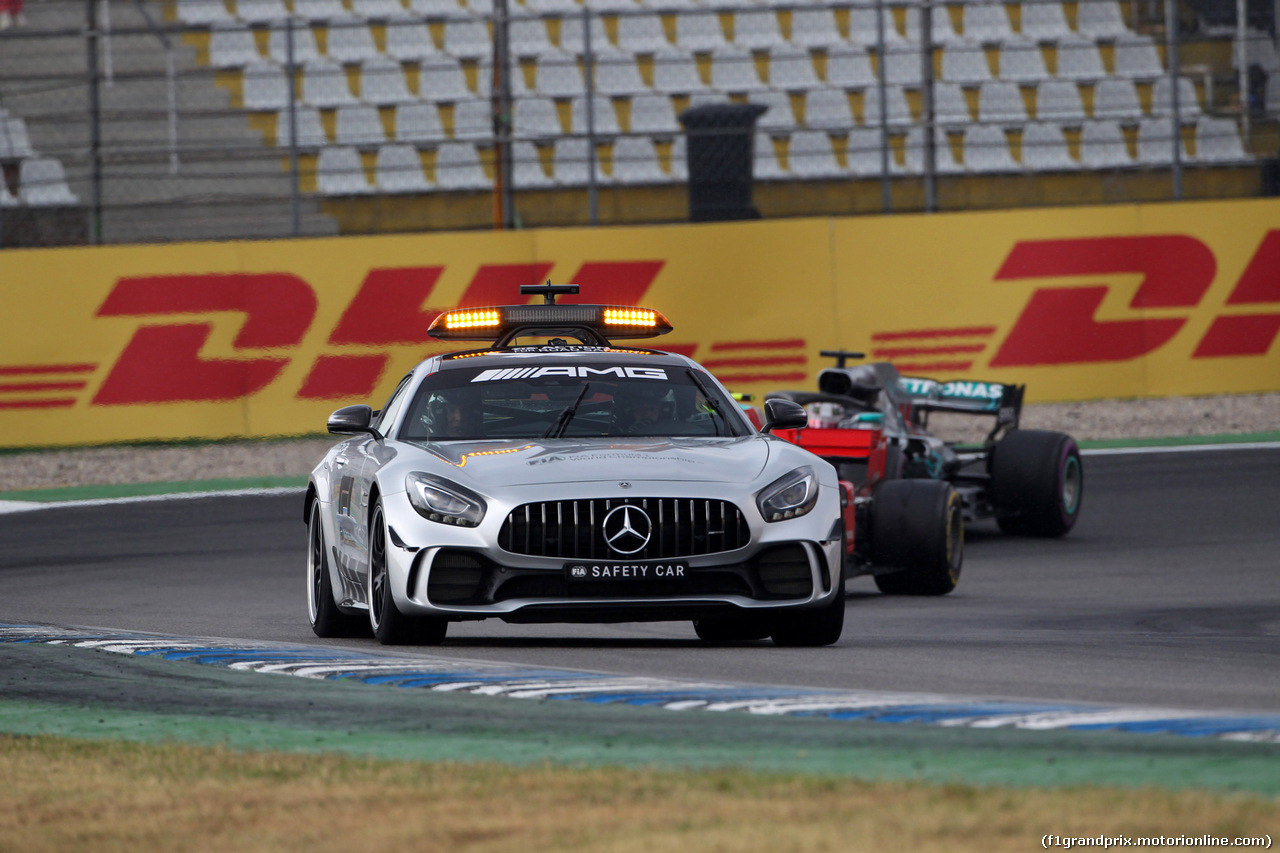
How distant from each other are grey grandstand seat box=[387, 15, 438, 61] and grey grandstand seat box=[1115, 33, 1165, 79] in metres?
7.81

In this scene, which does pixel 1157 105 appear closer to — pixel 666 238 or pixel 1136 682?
pixel 666 238

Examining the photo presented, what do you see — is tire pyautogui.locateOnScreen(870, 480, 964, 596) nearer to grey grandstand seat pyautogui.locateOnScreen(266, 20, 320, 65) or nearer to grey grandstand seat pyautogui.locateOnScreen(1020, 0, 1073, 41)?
grey grandstand seat pyautogui.locateOnScreen(266, 20, 320, 65)

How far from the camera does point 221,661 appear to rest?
6.86 meters

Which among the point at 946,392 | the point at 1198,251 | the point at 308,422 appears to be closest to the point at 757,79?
the point at 1198,251

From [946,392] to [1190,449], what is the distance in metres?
4.74

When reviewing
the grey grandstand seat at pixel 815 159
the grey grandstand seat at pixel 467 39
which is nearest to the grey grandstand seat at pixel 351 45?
the grey grandstand seat at pixel 467 39

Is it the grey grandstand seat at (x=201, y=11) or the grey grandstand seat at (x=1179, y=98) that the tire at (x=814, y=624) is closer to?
the grey grandstand seat at (x=1179, y=98)

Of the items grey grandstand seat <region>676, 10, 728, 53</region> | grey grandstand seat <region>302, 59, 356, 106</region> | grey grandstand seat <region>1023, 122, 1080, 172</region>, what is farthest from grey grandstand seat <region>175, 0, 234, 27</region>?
grey grandstand seat <region>1023, 122, 1080, 172</region>

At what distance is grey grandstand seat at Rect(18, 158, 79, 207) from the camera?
62.8 ft

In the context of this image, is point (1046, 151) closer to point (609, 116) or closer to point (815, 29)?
point (815, 29)

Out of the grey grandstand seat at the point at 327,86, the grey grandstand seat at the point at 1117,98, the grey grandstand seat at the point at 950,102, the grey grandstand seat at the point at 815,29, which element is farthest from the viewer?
the grey grandstand seat at the point at 815,29

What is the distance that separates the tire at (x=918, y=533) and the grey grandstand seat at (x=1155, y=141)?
1107cm

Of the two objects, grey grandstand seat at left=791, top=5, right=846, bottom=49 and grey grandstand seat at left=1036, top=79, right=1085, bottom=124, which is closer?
grey grandstand seat at left=1036, top=79, right=1085, bottom=124

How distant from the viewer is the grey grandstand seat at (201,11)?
2498cm
